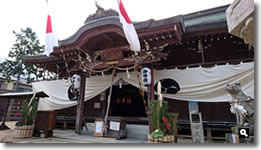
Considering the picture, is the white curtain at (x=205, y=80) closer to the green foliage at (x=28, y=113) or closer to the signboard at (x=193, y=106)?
the signboard at (x=193, y=106)

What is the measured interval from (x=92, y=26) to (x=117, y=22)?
113cm

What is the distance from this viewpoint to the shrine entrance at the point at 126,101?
9.62 m

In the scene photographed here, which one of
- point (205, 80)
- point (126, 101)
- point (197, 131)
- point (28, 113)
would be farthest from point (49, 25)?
point (197, 131)

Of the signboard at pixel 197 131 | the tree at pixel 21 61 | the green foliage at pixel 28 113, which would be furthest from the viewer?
the tree at pixel 21 61

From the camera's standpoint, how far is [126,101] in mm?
9844

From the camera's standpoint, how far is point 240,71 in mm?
4980

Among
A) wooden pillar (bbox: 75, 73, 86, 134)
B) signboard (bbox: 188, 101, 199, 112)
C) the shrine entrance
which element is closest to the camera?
signboard (bbox: 188, 101, 199, 112)

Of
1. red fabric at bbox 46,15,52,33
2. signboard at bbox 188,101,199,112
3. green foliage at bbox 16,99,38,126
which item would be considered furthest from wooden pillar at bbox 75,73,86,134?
signboard at bbox 188,101,199,112

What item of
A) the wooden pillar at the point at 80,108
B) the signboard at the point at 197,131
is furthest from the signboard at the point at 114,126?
the signboard at the point at 197,131

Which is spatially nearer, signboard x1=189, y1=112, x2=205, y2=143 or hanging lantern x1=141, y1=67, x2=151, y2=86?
signboard x1=189, y1=112, x2=205, y2=143

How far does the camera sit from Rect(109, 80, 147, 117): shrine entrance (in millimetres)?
9625

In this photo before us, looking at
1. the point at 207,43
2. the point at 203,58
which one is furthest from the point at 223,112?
the point at 207,43

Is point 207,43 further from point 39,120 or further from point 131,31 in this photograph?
point 39,120

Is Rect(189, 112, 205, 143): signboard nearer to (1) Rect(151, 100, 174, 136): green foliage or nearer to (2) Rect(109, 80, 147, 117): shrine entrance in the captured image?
(1) Rect(151, 100, 174, 136): green foliage
